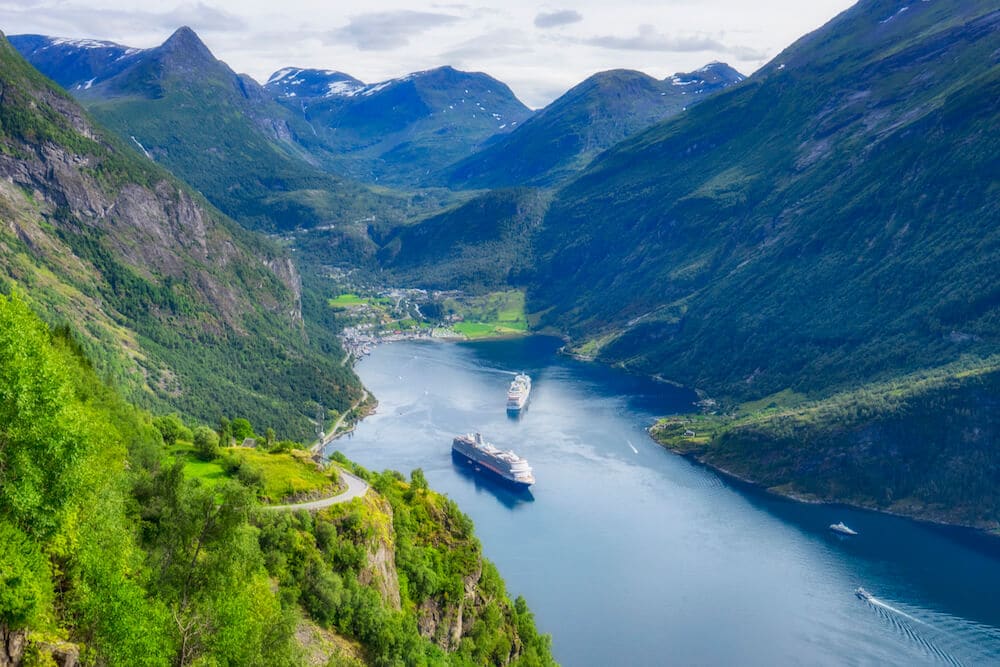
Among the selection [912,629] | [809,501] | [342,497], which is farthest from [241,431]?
[809,501]

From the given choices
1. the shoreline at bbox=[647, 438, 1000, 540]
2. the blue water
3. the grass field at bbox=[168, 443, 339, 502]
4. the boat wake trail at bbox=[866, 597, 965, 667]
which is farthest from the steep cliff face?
the shoreline at bbox=[647, 438, 1000, 540]

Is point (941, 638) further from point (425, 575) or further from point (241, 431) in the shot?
point (241, 431)

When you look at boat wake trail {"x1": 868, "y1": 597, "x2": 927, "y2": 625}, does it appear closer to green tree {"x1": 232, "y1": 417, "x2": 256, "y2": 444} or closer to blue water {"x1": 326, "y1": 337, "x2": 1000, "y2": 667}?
blue water {"x1": 326, "y1": 337, "x2": 1000, "y2": 667}

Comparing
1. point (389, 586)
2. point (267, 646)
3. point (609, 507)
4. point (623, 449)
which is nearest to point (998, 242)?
point (623, 449)

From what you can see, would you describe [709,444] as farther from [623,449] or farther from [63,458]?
[63,458]

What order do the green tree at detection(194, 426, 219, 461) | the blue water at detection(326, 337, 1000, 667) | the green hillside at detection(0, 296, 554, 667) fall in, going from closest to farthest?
1. the green hillside at detection(0, 296, 554, 667)
2. the green tree at detection(194, 426, 219, 461)
3. the blue water at detection(326, 337, 1000, 667)
